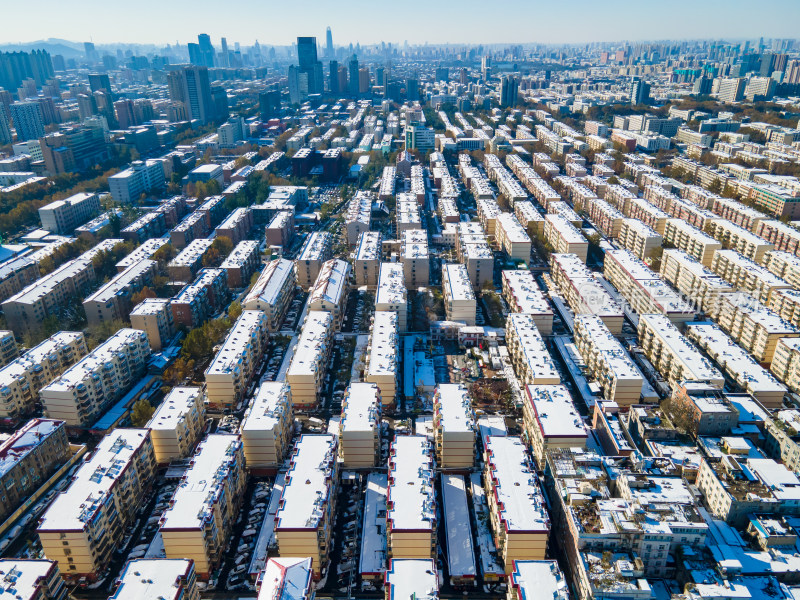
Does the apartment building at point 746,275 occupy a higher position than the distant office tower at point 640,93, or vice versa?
the distant office tower at point 640,93

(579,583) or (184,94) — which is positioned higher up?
(184,94)

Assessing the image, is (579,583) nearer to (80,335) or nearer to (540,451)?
(540,451)

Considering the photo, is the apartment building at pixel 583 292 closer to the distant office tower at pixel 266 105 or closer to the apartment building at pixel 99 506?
the apartment building at pixel 99 506

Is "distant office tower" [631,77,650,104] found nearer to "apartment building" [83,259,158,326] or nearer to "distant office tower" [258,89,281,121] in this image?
"distant office tower" [258,89,281,121]

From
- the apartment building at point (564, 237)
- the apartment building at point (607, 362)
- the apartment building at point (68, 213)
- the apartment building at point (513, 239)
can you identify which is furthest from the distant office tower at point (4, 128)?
the apartment building at point (607, 362)

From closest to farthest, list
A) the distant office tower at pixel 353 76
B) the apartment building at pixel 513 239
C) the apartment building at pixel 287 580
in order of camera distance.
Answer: the apartment building at pixel 287 580, the apartment building at pixel 513 239, the distant office tower at pixel 353 76

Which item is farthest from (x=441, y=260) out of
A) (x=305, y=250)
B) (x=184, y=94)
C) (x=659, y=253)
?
(x=184, y=94)
